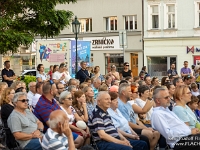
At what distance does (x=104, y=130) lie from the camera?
784cm

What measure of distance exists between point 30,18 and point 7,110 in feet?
30.0

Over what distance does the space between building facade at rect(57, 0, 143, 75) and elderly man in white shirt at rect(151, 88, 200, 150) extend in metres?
28.3

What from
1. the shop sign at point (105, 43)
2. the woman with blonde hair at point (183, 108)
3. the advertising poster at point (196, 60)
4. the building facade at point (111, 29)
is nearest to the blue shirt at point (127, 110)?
the woman with blonde hair at point (183, 108)

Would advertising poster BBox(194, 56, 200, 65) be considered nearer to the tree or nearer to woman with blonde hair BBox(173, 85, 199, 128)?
the tree

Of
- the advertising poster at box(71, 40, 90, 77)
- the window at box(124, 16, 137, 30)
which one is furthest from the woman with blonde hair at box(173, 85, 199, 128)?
the window at box(124, 16, 137, 30)

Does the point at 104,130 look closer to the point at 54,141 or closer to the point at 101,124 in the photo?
the point at 101,124

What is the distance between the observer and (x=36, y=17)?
16812 mm

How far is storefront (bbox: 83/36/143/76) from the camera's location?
36.8 m

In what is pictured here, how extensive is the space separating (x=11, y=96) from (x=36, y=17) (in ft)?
27.9

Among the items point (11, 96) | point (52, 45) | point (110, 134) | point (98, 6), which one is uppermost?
point (98, 6)

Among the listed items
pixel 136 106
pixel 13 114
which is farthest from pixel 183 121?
pixel 13 114

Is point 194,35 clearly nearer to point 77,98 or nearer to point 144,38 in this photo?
point 144,38

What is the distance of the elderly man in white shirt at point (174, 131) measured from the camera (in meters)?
7.79

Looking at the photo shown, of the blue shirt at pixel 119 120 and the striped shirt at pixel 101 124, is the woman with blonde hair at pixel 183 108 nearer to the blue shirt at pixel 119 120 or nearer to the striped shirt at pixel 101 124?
the blue shirt at pixel 119 120
